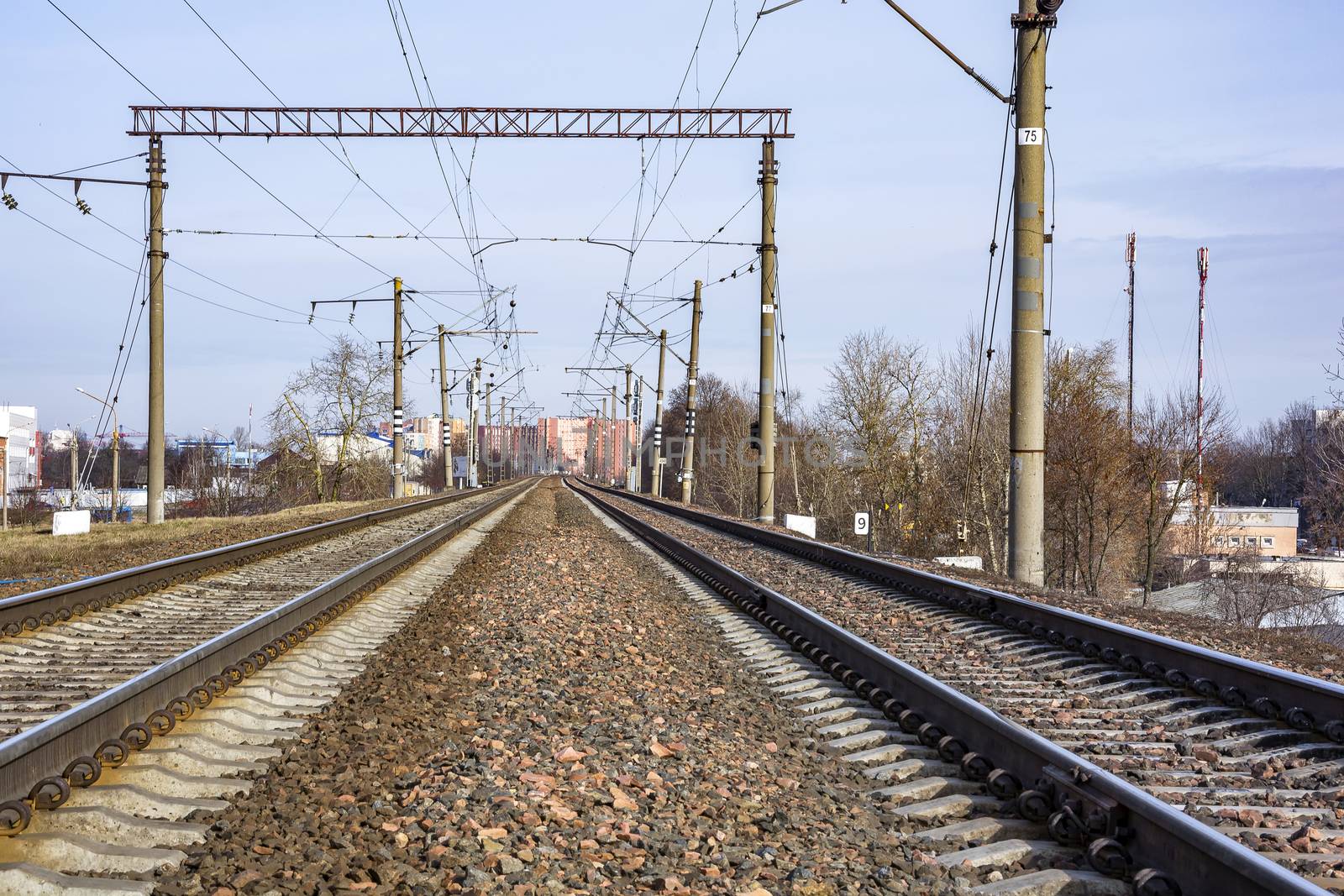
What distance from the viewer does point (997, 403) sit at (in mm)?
57062

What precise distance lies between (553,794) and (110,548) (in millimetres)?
15037

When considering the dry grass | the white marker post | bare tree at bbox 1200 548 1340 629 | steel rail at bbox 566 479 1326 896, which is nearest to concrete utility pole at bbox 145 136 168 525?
the dry grass

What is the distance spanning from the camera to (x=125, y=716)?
493 centimetres

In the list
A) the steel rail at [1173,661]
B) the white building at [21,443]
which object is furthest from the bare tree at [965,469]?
the white building at [21,443]

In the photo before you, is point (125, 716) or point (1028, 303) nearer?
point (125, 716)

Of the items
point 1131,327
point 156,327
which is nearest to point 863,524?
point 156,327

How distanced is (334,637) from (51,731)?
427 cm

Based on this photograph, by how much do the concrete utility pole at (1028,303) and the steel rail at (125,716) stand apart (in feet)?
26.7

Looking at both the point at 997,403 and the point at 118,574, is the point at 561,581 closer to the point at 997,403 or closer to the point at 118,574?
the point at 118,574

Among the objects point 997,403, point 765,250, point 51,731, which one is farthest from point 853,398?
point 51,731

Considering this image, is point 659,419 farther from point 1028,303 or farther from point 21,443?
point 21,443

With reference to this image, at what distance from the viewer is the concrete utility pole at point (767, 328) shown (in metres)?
26.8

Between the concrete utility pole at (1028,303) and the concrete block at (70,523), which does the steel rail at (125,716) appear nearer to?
the concrete utility pole at (1028,303)

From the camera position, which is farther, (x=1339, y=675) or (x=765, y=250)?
(x=765, y=250)
